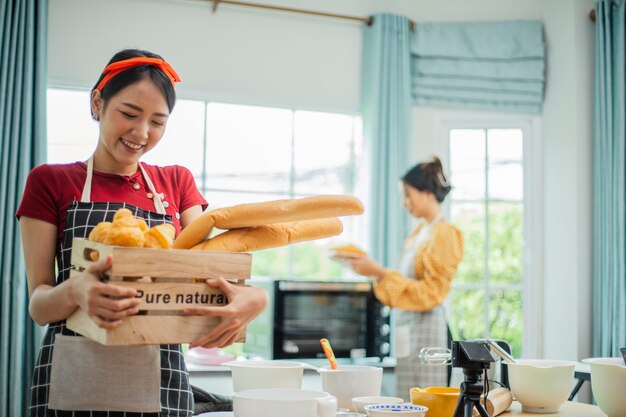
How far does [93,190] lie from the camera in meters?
1.36

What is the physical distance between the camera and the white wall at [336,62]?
399 centimetres

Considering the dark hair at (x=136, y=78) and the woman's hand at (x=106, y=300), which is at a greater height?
the dark hair at (x=136, y=78)

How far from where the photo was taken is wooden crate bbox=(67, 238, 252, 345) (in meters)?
1.06

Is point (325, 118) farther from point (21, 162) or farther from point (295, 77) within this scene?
point (21, 162)

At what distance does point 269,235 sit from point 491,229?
3.50 m

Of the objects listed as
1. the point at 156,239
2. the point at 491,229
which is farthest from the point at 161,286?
A: the point at 491,229

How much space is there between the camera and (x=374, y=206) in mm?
4215

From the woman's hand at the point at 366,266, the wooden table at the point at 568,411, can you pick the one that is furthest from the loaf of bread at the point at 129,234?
the woman's hand at the point at 366,266

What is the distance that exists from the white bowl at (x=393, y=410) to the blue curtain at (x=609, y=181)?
3140mm

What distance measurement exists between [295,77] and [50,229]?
317cm

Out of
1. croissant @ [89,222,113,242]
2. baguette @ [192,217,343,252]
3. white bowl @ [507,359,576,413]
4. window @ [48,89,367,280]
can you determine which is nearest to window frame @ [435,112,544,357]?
window @ [48,89,367,280]

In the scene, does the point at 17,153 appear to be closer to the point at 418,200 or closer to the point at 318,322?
the point at 318,322

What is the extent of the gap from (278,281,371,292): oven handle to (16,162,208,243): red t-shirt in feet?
7.36

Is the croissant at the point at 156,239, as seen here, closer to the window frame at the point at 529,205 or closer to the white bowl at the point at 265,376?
the white bowl at the point at 265,376
